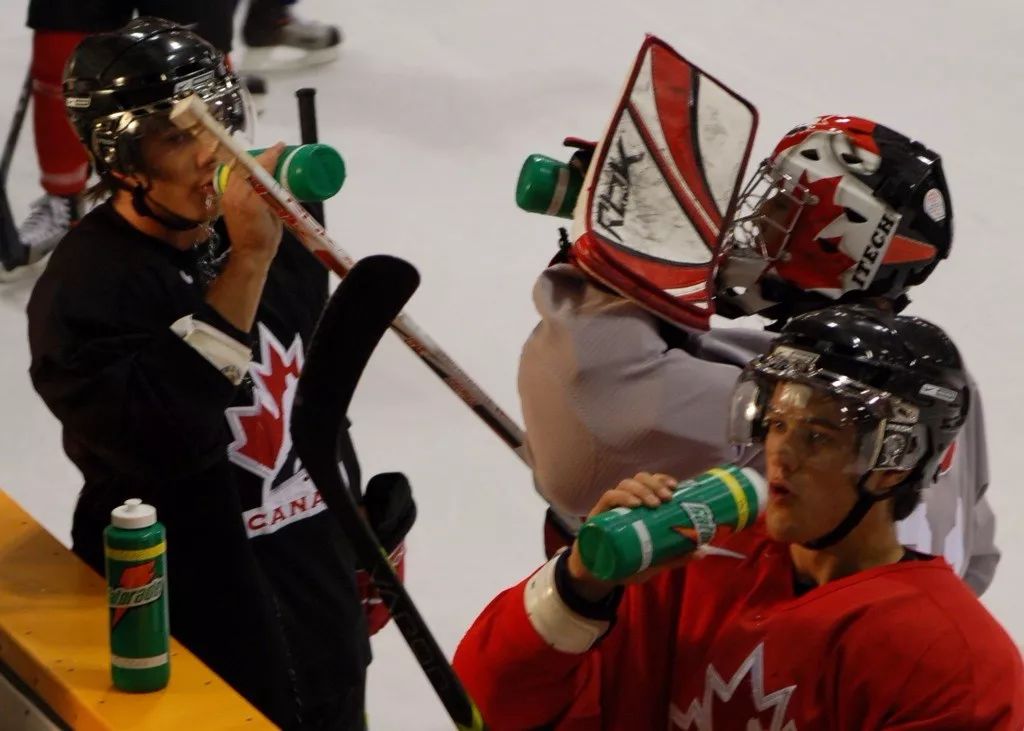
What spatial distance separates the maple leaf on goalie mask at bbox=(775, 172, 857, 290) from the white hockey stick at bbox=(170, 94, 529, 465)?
14.4 inches

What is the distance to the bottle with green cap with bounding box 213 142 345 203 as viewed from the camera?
1837 millimetres

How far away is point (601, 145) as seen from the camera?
174 cm

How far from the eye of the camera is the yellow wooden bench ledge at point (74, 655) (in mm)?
1628

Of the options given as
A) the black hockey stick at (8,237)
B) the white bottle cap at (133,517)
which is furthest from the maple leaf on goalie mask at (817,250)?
the black hockey stick at (8,237)

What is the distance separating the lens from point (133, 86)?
1885 mm

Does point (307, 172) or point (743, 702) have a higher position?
point (307, 172)

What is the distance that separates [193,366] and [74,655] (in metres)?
0.32

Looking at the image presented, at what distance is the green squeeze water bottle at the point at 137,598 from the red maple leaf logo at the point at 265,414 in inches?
10.7

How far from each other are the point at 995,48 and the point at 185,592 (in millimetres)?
3933

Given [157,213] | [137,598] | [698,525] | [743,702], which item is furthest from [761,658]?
[157,213]

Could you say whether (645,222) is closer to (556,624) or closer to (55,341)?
(556,624)

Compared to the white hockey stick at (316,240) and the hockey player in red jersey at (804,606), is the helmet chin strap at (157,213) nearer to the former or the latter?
the white hockey stick at (316,240)

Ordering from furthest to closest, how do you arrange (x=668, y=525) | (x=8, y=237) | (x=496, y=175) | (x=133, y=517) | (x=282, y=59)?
(x=282, y=59) < (x=496, y=175) < (x=8, y=237) < (x=133, y=517) < (x=668, y=525)

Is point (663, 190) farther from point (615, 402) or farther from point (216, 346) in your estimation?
point (216, 346)
